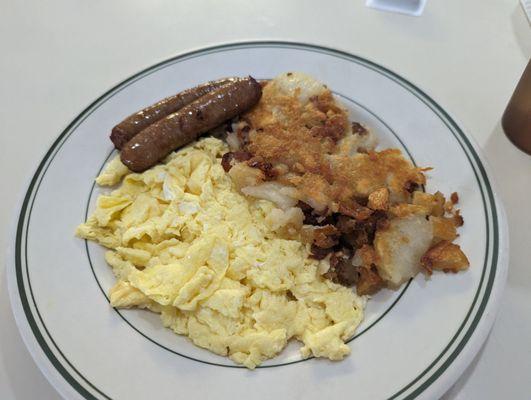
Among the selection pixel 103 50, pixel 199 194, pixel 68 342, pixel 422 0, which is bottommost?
pixel 68 342

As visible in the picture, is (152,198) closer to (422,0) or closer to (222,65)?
(222,65)

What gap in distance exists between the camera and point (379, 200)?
89.8 inches

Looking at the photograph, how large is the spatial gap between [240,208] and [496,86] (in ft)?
6.86

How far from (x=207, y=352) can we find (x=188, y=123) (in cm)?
125

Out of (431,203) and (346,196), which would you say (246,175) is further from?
(431,203)

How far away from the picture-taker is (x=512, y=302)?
7.64 feet

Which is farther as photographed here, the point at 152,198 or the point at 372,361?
the point at 152,198

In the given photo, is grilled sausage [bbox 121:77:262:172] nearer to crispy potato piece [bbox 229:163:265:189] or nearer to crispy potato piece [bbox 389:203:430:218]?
crispy potato piece [bbox 229:163:265:189]

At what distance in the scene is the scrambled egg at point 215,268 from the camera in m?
2.13

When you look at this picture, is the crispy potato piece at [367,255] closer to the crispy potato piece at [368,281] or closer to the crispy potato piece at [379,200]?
the crispy potato piece at [368,281]

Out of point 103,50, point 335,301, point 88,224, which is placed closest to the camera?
point 335,301

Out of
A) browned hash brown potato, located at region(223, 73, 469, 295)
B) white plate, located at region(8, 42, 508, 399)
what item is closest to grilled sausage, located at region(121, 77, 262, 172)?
browned hash brown potato, located at region(223, 73, 469, 295)

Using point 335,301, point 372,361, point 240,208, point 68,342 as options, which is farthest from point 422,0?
point 68,342

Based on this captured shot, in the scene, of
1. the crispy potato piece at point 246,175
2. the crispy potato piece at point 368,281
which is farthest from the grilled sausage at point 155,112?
the crispy potato piece at point 368,281
